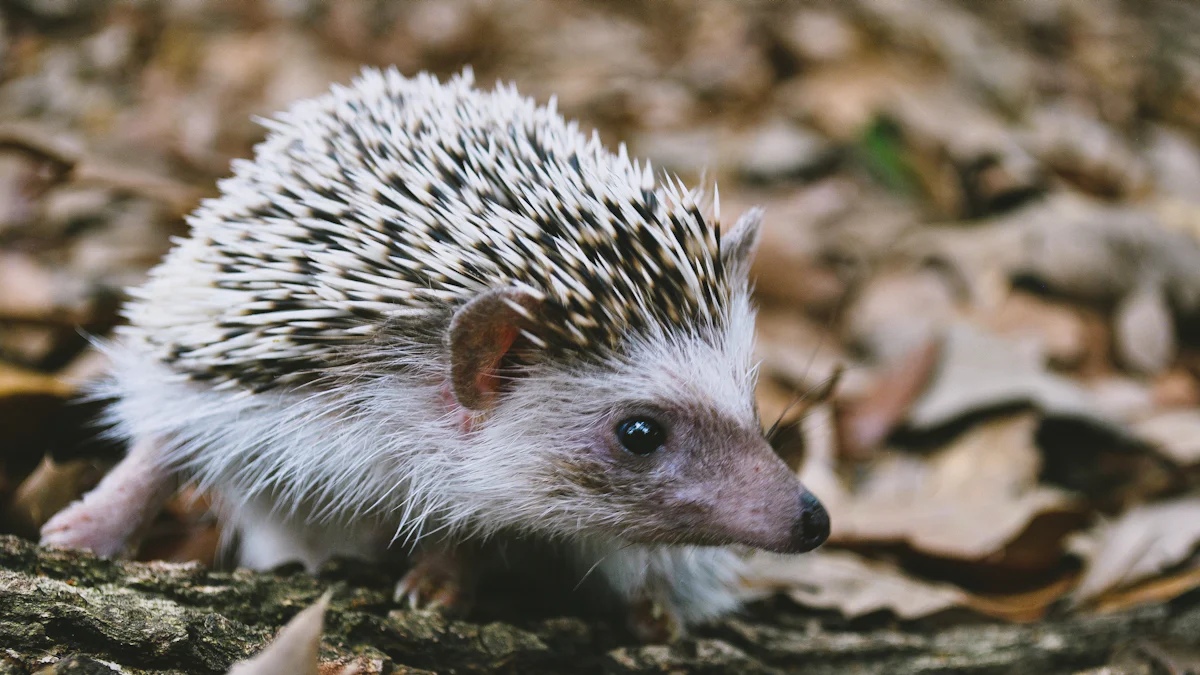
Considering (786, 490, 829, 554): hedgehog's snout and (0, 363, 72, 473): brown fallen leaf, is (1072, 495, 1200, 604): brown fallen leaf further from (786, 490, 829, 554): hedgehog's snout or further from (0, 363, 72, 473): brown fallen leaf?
(0, 363, 72, 473): brown fallen leaf

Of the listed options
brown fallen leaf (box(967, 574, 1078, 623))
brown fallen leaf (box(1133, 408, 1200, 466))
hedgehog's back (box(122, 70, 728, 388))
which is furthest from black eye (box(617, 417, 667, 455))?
brown fallen leaf (box(1133, 408, 1200, 466))

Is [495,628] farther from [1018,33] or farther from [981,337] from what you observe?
[1018,33]

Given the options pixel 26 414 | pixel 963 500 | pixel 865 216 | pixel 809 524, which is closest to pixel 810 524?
pixel 809 524

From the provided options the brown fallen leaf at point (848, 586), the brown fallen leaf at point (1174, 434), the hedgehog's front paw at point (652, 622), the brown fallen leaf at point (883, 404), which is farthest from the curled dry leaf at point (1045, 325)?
the hedgehog's front paw at point (652, 622)

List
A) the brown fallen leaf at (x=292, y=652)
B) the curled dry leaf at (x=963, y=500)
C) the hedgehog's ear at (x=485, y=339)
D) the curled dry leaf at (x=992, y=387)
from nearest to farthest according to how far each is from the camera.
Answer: the brown fallen leaf at (x=292, y=652), the hedgehog's ear at (x=485, y=339), the curled dry leaf at (x=963, y=500), the curled dry leaf at (x=992, y=387)

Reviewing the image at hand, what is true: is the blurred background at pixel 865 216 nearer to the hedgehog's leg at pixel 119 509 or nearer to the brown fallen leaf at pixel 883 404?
the brown fallen leaf at pixel 883 404

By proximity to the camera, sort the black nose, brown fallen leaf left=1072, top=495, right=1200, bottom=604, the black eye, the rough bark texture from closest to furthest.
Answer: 1. the rough bark texture
2. the black nose
3. the black eye
4. brown fallen leaf left=1072, top=495, right=1200, bottom=604

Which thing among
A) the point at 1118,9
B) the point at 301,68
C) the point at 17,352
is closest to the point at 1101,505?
the point at 17,352

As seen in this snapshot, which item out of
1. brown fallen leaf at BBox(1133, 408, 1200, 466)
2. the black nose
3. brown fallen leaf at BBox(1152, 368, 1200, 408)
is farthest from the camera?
brown fallen leaf at BBox(1152, 368, 1200, 408)
